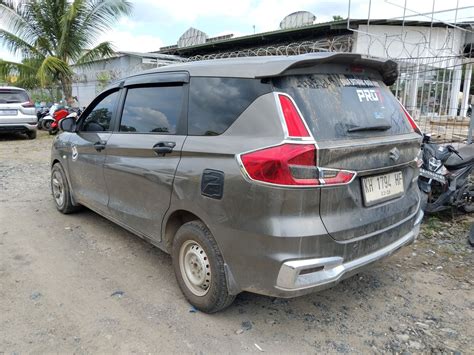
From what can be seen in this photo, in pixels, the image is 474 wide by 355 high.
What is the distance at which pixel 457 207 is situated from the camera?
5137 mm

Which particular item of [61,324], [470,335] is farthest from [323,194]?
[61,324]

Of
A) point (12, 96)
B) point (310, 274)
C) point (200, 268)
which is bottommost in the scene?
point (200, 268)

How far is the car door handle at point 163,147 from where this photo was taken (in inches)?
119

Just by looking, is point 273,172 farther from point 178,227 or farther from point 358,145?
point 178,227

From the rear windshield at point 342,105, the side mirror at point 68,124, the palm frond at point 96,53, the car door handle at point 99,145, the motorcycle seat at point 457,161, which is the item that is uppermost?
the palm frond at point 96,53

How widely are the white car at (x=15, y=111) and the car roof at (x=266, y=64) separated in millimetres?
11216

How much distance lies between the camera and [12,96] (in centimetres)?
1244

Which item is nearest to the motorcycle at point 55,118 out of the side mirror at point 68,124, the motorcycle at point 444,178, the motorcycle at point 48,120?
the motorcycle at point 48,120

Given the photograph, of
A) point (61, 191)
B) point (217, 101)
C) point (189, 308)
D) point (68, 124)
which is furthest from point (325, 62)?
point (61, 191)

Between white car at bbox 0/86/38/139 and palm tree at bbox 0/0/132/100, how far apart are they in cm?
178

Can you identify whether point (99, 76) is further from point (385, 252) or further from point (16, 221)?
point (385, 252)

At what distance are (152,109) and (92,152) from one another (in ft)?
3.82

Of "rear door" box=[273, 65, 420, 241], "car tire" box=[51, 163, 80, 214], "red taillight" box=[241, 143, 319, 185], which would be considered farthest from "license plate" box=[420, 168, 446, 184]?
"car tire" box=[51, 163, 80, 214]

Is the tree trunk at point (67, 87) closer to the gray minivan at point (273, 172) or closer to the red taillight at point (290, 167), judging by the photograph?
the gray minivan at point (273, 172)
